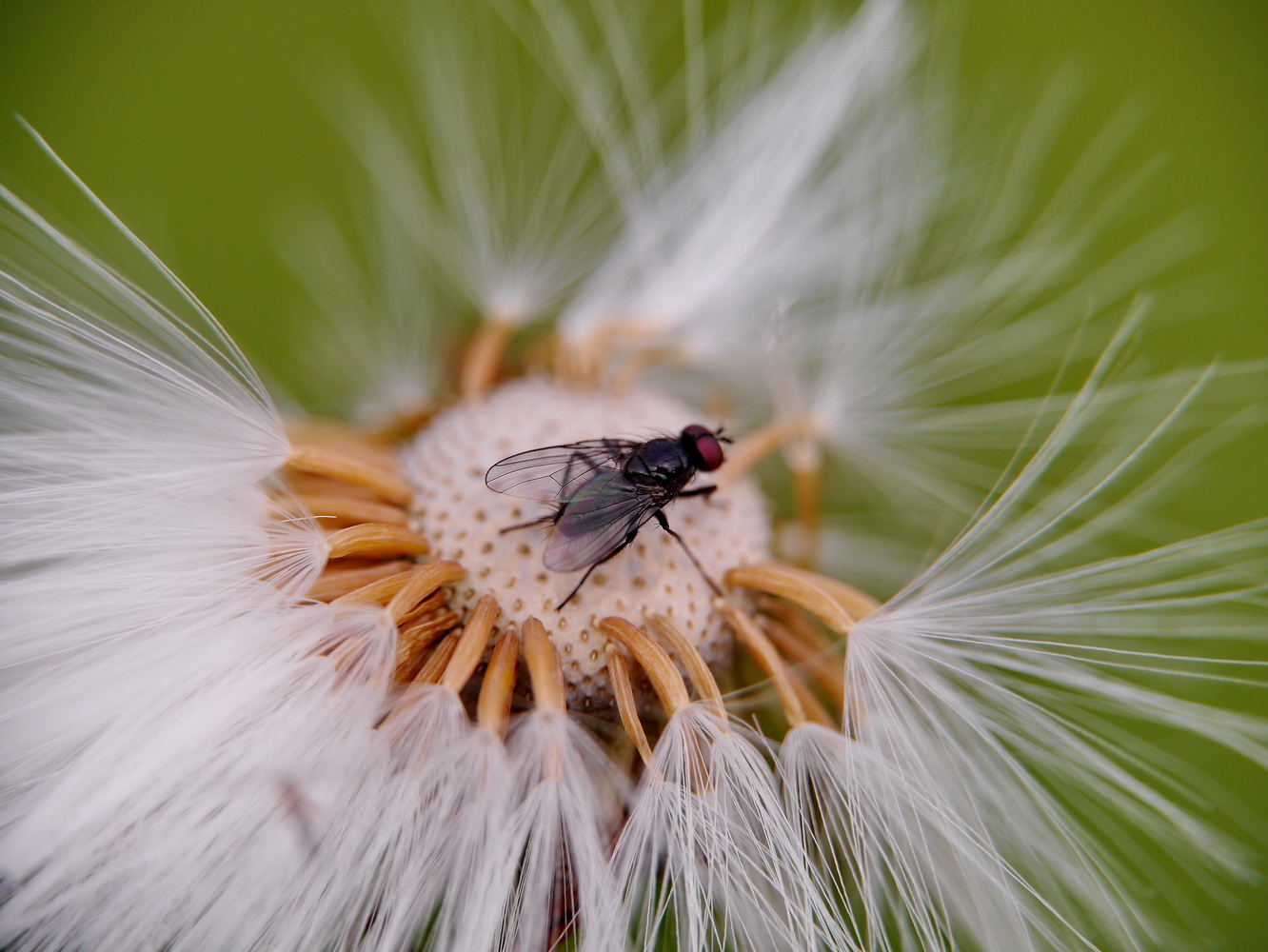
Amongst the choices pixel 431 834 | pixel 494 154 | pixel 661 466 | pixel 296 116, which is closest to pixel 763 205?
pixel 494 154

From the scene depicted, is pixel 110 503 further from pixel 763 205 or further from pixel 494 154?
pixel 763 205

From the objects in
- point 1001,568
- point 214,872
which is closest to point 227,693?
point 214,872

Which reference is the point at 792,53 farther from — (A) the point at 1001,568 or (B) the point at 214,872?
(B) the point at 214,872

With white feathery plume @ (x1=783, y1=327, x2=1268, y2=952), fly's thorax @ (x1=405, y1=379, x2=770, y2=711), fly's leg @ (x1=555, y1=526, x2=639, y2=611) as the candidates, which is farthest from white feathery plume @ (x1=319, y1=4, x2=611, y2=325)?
white feathery plume @ (x1=783, y1=327, x2=1268, y2=952)

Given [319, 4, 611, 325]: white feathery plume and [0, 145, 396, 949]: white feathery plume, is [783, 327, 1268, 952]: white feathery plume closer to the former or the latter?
[0, 145, 396, 949]: white feathery plume

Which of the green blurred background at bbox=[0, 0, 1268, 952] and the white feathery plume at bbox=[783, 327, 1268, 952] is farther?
the green blurred background at bbox=[0, 0, 1268, 952]

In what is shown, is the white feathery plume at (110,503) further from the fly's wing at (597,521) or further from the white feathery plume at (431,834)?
the fly's wing at (597,521)

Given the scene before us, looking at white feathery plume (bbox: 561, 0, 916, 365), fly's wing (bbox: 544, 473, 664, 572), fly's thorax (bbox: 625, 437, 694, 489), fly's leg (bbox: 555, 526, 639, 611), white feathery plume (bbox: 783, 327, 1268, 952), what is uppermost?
white feathery plume (bbox: 561, 0, 916, 365)

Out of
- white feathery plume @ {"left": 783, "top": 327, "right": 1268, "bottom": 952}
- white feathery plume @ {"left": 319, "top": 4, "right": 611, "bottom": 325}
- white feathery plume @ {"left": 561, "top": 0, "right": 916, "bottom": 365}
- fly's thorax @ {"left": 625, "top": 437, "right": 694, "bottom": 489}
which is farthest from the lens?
white feathery plume @ {"left": 319, "top": 4, "right": 611, "bottom": 325}
